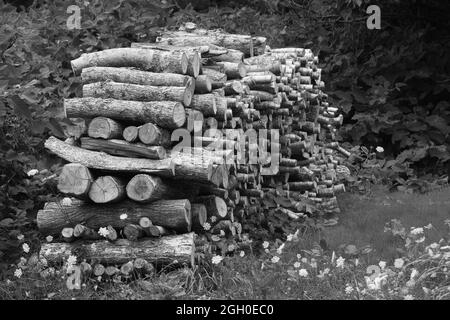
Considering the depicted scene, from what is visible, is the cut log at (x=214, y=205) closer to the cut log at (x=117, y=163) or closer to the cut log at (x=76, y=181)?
the cut log at (x=117, y=163)

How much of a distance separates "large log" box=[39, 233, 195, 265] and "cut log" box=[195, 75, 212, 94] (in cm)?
152

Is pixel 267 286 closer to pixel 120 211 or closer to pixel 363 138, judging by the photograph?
pixel 120 211

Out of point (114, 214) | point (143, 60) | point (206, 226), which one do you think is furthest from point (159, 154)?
point (143, 60)

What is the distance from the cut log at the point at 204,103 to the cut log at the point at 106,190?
1104 millimetres

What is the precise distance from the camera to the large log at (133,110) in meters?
7.32

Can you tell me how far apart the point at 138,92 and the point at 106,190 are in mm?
965

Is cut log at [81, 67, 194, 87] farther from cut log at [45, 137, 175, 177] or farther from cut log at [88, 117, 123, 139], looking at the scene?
cut log at [45, 137, 175, 177]

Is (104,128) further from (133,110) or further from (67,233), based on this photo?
(67,233)

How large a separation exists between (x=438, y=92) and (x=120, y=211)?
8.24m


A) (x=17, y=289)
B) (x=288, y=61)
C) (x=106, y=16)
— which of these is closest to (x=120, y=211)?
(x=17, y=289)

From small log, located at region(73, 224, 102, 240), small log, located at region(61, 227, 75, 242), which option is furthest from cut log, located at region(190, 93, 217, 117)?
small log, located at region(61, 227, 75, 242)

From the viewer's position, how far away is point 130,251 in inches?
283

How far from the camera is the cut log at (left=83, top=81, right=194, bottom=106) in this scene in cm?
752

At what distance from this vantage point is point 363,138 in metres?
13.9
